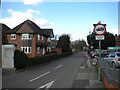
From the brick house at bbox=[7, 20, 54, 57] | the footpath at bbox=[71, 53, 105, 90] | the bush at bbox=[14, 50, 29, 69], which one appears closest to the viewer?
the footpath at bbox=[71, 53, 105, 90]

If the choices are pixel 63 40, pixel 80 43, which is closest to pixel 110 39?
pixel 63 40

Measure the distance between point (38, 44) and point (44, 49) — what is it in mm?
5755

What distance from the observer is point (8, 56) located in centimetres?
1786

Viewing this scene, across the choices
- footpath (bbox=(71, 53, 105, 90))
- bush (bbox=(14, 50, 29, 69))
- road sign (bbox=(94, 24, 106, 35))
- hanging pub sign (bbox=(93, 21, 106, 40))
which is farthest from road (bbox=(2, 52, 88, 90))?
road sign (bbox=(94, 24, 106, 35))

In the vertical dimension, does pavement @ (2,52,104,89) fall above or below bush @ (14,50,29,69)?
below

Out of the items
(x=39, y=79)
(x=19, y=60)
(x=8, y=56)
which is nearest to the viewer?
(x=39, y=79)

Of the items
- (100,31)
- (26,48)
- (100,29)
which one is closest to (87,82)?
(100,31)

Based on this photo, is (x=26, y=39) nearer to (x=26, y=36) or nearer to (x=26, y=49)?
(x=26, y=36)

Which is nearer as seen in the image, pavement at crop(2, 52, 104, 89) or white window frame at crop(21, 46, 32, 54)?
pavement at crop(2, 52, 104, 89)

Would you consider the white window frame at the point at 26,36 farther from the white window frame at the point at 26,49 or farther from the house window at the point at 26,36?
the white window frame at the point at 26,49

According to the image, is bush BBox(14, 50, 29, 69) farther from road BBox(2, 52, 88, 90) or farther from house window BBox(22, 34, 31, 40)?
house window BBox(22, 34, 31, 40)

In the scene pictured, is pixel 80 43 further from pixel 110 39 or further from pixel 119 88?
pixel 119 88

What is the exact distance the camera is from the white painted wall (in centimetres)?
1777

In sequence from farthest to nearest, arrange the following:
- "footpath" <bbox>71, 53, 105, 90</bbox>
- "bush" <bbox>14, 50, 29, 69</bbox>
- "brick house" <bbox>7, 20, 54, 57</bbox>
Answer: "brick house" <bbox>7, 20, 54, 57</bbox>, "bush" <bbox>14, 50, 29, 69</bbox>, "footpath" <bbox>71, 53, 105, 90</bbox>
